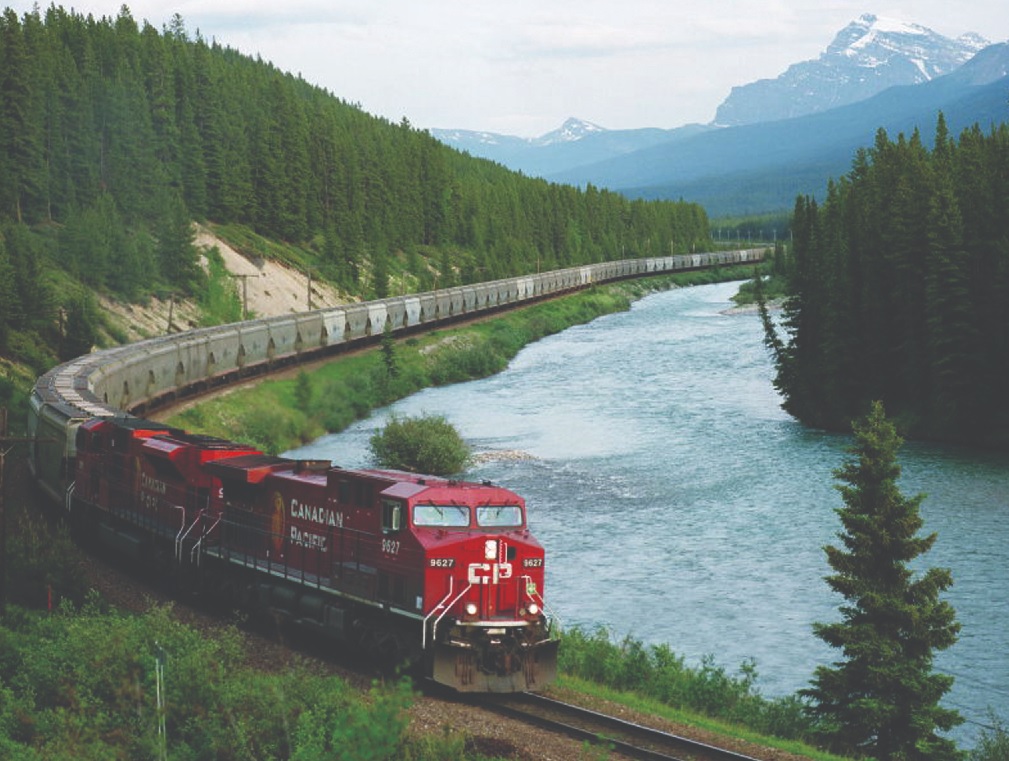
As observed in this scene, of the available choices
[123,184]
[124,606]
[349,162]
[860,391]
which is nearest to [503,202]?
[349,162]

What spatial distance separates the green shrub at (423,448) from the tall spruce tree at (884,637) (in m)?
29.3

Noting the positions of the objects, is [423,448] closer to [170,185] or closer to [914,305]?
[914,305]

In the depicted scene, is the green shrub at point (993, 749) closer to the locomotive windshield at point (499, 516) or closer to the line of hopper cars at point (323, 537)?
the line of hopper cars at point (323, 537)

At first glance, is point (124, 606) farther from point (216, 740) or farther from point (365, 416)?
point (365, 416)

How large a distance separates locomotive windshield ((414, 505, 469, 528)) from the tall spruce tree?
7766mm

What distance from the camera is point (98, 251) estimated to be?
86875 mm

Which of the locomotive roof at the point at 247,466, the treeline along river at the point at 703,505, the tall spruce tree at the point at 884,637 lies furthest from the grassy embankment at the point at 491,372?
the locomotive roof at the point at 247,466

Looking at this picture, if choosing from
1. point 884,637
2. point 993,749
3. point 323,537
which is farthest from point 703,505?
point 993,749

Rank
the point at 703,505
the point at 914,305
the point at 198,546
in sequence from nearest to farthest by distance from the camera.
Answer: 1. the point at 198,546
2. the point at 703,505
3. the point at 914,305

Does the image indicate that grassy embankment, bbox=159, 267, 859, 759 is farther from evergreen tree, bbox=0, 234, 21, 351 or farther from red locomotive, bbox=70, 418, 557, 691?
evergreen tree, bbox=0, 234, 21, 351

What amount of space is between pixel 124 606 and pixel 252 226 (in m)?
99.1

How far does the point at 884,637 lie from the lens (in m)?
26.0

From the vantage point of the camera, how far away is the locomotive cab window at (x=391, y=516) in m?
25.0

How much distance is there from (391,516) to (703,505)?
90.1ft
